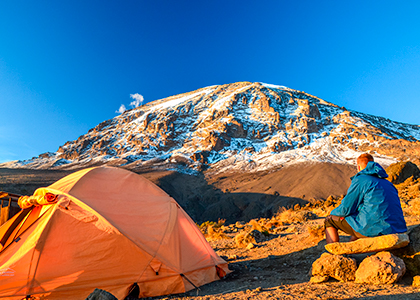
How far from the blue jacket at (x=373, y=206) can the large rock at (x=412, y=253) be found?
29 centimetres

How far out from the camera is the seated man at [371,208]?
3768 millimetres

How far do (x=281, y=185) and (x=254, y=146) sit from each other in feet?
116

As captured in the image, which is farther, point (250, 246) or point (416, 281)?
point (250, 246)

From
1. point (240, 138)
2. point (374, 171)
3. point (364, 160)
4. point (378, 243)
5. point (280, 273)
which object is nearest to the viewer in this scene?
point (378, 243)

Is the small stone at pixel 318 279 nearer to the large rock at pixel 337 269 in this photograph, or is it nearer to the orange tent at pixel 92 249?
the large rock at pixel 337 269

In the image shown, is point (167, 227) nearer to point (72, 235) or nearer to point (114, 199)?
point (114, 199)

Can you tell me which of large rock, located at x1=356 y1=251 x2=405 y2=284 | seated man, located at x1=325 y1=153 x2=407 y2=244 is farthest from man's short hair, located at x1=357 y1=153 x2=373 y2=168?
large rock, located at x1=356 y1=251 x2=405 y2=284

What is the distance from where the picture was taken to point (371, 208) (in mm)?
3781

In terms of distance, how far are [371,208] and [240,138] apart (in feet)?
296

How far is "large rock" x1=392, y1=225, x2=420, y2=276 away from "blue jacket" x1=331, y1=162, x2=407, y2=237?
0.29 metres

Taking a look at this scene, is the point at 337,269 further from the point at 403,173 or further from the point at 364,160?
the point at 403,173

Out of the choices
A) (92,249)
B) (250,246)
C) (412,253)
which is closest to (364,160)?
(412,253)

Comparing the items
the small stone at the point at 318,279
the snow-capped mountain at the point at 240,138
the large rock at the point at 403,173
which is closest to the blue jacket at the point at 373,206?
the small stone at the point at 318,279

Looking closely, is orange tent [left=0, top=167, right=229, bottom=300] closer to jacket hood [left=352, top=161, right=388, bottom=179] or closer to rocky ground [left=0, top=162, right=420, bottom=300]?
rocky ground [left=0, top=162, right=420, bottom=300]
